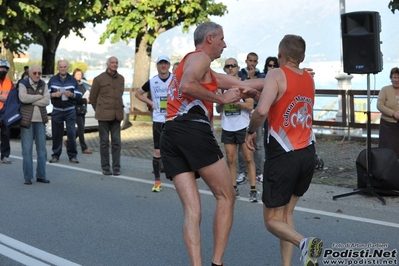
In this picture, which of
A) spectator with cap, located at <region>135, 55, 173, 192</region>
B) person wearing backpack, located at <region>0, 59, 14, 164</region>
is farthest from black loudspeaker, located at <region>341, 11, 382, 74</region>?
person wearing backpack, located at <region>0, 59, 14, 164</region>

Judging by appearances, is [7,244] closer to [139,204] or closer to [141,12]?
[139,204]

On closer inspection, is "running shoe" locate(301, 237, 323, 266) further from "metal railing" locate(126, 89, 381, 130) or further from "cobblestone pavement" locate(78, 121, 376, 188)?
"metal railing" locate(126, 89, 381, 130)

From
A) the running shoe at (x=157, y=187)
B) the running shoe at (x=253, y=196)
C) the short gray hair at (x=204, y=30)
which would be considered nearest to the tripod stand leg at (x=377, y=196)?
the running shoe at (x=253, y=196)

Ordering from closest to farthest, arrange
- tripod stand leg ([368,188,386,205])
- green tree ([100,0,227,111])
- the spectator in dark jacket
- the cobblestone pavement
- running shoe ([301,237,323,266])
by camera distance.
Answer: running shoe ([301,237,323,266]) → tripod stand leg ([368,188,386,205]) → the cobblestone pavement → the spectator in dark jacket → green tree ([100,0,227,111])

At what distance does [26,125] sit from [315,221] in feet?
16.8

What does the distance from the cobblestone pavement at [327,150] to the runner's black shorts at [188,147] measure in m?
5.59

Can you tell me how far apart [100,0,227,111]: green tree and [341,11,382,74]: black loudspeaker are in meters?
15.5

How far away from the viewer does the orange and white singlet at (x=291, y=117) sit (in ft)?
18.0

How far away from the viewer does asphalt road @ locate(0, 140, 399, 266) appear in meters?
6.83

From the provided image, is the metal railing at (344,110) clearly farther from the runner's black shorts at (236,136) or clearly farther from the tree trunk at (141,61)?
the tree trunk at (141,61)

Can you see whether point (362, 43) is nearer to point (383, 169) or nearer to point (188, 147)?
point (383, 169)

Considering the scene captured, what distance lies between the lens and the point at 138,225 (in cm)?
821

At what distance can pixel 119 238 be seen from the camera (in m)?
7.56

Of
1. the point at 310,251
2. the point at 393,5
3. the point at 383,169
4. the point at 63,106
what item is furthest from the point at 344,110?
the point at 310,251
